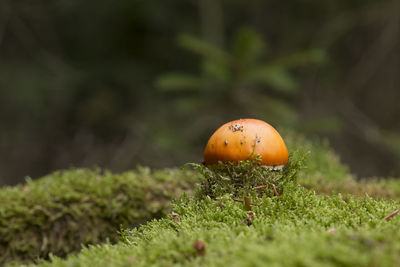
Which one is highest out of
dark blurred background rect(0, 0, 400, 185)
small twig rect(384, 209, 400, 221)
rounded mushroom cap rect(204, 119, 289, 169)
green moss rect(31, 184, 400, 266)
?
dark blurred background rect(0, 0, 400, 185)

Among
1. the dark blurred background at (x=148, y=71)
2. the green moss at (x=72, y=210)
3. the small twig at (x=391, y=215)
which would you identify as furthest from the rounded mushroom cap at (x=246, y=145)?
the dark blurred background at (x=148, y=71)

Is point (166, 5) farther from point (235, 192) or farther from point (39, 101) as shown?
point (235, 192)

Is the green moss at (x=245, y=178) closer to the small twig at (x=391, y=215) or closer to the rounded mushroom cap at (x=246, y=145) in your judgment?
the rounded mushroom cap at (x=246, y=145)

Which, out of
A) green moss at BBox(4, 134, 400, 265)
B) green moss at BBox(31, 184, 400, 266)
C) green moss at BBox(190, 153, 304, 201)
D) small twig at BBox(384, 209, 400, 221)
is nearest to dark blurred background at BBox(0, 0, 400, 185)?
green moss at BBox(4, 134, 400, 265)

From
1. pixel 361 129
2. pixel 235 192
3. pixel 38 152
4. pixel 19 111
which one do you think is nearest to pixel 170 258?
pixel 235 192

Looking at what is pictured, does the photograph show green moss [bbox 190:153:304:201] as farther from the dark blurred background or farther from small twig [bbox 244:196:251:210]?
the dark blurred background

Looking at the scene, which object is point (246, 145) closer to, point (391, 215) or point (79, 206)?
point (391, 215)
